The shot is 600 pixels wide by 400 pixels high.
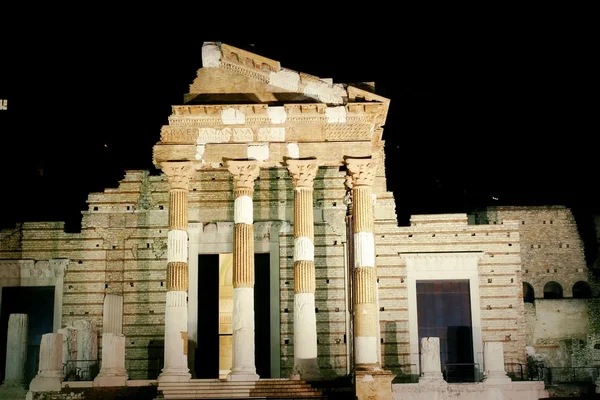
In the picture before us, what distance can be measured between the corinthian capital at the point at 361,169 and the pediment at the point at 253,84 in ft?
5.86

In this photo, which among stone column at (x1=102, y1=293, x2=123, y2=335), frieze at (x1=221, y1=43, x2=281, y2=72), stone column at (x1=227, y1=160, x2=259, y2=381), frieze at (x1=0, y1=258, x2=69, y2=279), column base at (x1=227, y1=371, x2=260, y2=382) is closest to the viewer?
column base at (x1=227, y1=371, x2=260, y2=382)

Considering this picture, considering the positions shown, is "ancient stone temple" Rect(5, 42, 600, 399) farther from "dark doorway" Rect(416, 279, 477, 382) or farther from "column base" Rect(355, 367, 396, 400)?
"column base" Rect(355, 367, 396, 400)

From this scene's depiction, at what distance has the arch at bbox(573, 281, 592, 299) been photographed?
1219 inches

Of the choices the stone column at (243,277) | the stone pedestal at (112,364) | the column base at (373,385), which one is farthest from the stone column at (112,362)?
the column base at (373,385)

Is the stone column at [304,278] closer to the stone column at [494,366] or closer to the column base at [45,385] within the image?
the stone column at [494,366]

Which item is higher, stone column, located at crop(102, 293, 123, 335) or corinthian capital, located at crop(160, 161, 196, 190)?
corinthian capital, located at crop(160, 161, 196, 190)

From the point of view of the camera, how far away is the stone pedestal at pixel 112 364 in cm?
2473

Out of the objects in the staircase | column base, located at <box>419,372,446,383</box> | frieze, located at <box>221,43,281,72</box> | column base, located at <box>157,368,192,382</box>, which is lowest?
the staircase

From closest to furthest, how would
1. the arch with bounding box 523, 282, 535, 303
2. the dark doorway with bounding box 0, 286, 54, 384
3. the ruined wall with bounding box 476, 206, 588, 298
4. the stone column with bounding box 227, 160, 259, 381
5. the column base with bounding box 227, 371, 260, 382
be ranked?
1. the column base with bounding box 227, 371, 260, 382
2. the stone column with bounding box 227, 160, 259, 381
3. the dark doorway with bounding box 0, 286, 54, 384
4. the ruined wall with bounding box 476, 206, 588, 298
5. the arch with bounding box 523, 282, 535, 303

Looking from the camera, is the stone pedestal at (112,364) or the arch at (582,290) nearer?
the stone pedestal at (112,364)

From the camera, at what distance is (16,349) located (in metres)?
26.7

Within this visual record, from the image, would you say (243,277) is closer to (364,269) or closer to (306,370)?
(306,370)

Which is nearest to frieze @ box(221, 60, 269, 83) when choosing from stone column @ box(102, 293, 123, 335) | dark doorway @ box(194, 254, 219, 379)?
dark doorway @ box(194, 254, 219, 379)

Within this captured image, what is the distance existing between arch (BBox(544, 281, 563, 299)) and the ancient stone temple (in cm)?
Answer: 247
